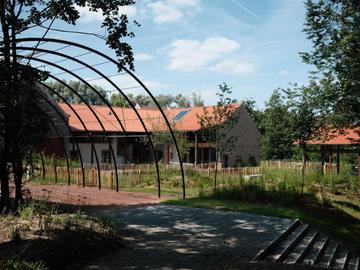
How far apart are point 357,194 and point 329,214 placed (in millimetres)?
5157

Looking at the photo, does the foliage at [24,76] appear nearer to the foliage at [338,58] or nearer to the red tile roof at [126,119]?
the foliage at [338,58]

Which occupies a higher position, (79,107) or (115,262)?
(79,107)

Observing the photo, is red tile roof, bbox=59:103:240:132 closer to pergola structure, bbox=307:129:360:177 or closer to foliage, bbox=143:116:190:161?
foliage, bbox=143:116:190:161

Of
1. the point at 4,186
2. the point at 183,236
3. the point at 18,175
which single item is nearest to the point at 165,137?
the point at 18,175

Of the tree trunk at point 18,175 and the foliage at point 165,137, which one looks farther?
the foliage at point 165,137

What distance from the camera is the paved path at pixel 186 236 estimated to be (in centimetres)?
757

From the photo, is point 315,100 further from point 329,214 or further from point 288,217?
point 288,217

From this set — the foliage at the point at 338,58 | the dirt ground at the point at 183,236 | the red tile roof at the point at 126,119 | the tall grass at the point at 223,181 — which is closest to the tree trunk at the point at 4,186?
the dirt ground at the point at 183,236

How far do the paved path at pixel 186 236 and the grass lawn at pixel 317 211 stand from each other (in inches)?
38.3

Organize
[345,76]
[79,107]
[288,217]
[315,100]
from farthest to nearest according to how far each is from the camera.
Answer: [79,107], [315,100], [345,76], [288,217]

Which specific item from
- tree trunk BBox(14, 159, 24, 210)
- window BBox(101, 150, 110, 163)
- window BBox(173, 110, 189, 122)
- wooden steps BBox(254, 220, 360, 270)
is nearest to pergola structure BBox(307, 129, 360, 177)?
wooden steps BBox(254, 220, 360, 270)

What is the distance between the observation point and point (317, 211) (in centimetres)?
1493

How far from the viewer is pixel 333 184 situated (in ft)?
64.8

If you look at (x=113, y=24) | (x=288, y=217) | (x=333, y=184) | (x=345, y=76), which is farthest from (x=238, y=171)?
(x=113, y=24)
